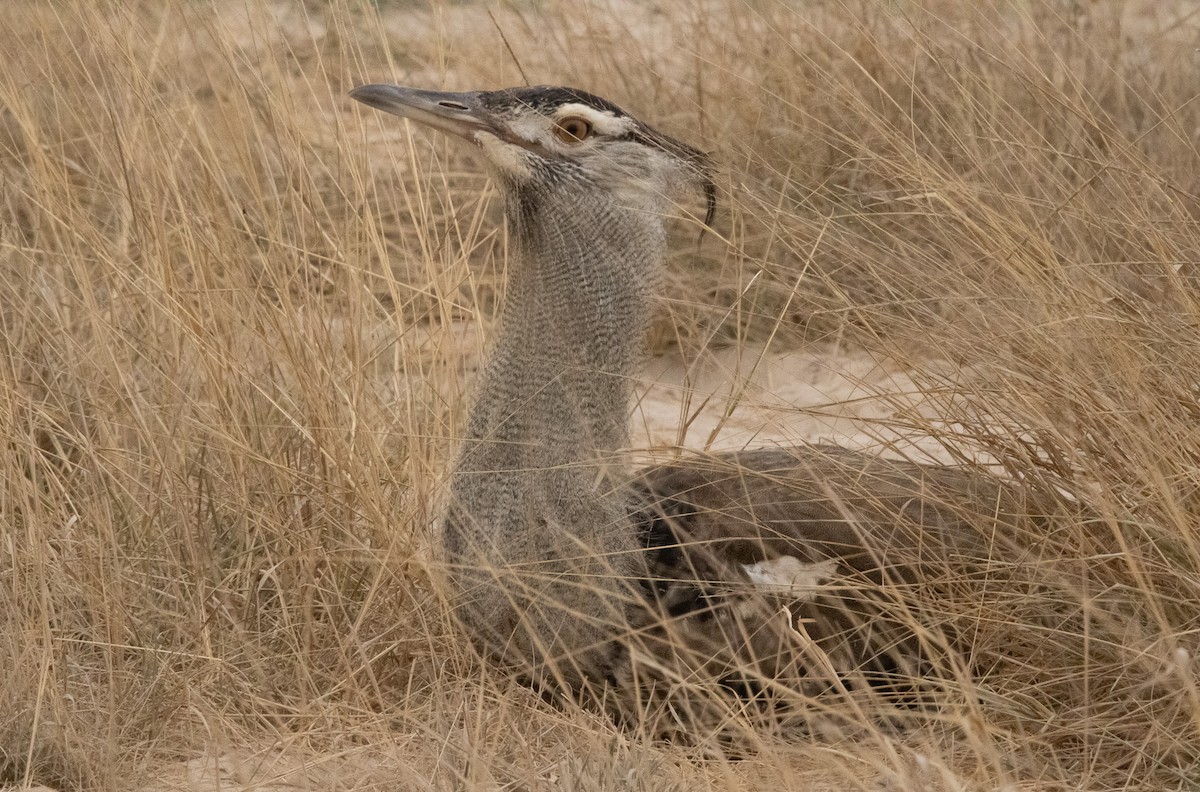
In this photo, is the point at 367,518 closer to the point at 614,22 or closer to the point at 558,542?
the point at 558,542

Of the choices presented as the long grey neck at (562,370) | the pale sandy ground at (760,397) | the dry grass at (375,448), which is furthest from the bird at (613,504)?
the pale sandy ground at (760,397)

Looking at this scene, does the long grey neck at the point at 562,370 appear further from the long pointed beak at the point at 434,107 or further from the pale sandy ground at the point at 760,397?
the pale sandy ground at the point at 760,397

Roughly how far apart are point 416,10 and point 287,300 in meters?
3.39

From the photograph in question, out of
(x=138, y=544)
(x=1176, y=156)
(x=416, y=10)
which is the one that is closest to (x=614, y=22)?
(x=416, y=10)

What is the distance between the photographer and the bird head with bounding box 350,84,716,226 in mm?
2576

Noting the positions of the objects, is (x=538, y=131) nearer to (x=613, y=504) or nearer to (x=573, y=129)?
(x=573, y=129)

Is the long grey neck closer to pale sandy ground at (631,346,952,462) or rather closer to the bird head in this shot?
the bird head

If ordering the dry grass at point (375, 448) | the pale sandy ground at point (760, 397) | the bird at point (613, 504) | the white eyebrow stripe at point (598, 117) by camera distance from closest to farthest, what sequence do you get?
1. the dry grass at point (375, 448)
2. the bird at point (613, 504)
3. the white eyebrow stripe at point (598, 117)
4. the pale sandy ground at point (760, 397)

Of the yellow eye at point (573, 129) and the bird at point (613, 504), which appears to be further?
the yellow eye at point (573, 129)

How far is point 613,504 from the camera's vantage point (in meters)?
2.53

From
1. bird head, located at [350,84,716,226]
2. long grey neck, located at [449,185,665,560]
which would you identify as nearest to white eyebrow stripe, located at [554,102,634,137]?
bird head, located at [350,84,716,226]

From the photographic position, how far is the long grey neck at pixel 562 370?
100.0 inches

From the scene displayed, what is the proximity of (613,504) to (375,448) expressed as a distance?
1.92 ft

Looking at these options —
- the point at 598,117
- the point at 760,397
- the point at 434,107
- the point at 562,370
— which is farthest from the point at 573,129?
the point at 760,397
